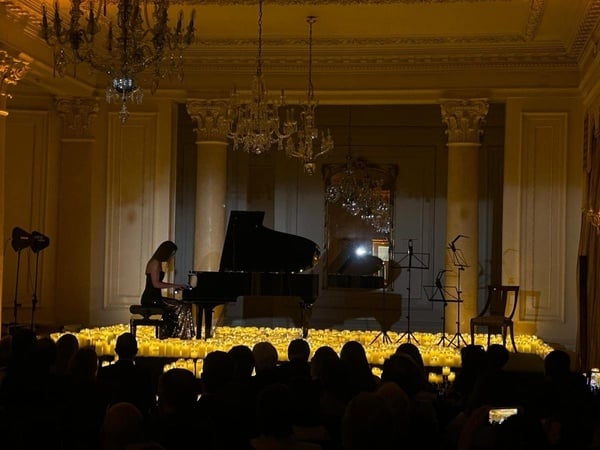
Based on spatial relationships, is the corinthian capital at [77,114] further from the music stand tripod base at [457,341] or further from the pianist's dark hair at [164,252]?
the music stand tripod base at [457,341]

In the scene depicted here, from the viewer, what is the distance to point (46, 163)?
46.0 ft

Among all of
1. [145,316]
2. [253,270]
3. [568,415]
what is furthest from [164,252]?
[568,415]

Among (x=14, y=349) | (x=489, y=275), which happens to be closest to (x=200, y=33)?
(x=489, y=275)

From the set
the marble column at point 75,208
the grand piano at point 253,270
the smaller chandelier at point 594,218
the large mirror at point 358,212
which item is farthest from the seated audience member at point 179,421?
the large mirror at point 358,212

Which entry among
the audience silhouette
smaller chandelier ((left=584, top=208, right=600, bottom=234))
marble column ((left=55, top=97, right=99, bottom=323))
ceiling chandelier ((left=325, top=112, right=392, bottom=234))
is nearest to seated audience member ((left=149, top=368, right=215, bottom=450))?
the audience silhouette

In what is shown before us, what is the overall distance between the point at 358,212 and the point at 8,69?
6.93 m

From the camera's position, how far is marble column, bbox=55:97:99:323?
14.0 metres

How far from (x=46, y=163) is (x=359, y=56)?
194 inches

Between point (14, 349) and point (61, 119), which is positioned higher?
point (61, 119)

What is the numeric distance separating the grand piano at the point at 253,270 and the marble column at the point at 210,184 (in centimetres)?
181

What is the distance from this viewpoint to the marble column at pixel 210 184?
45.5 ft

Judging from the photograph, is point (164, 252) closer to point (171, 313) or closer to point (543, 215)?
point (171, 313)

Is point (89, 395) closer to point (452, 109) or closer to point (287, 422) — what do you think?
point (287, 422)

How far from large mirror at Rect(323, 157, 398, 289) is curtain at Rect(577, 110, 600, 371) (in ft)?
15.1
